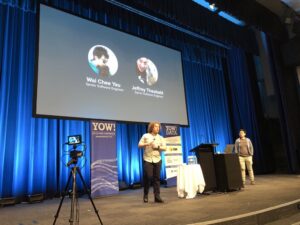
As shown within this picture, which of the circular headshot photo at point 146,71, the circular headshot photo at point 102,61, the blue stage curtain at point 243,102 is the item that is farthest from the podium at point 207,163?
the blue stage curtain at point 243,102

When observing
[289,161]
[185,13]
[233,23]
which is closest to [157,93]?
[185,13]

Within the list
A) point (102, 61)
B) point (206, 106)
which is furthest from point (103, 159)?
point (206, 106)

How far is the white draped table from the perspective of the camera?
4.41 meters

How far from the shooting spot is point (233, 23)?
840cm

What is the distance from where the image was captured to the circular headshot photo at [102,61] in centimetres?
517

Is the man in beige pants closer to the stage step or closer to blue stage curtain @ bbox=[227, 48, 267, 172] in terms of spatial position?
the stage step

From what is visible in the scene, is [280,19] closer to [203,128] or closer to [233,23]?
[233,23]

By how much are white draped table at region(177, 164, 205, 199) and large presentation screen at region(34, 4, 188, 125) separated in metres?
1.60

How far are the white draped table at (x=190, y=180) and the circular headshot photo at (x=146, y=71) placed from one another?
2.28m

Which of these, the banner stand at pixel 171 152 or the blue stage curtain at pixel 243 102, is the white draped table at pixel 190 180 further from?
the blue stage curtain at pixel 243 102

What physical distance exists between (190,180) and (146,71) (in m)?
2.70

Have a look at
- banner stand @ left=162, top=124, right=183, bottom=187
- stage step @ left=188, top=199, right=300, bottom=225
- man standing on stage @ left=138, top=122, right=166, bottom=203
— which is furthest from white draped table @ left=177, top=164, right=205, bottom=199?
banner stand @ left=162, top=124, right=183, bottom=187

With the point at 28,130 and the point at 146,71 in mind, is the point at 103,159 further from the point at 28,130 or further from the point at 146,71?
the point at 146,71

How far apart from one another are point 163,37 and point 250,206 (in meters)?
5.85
